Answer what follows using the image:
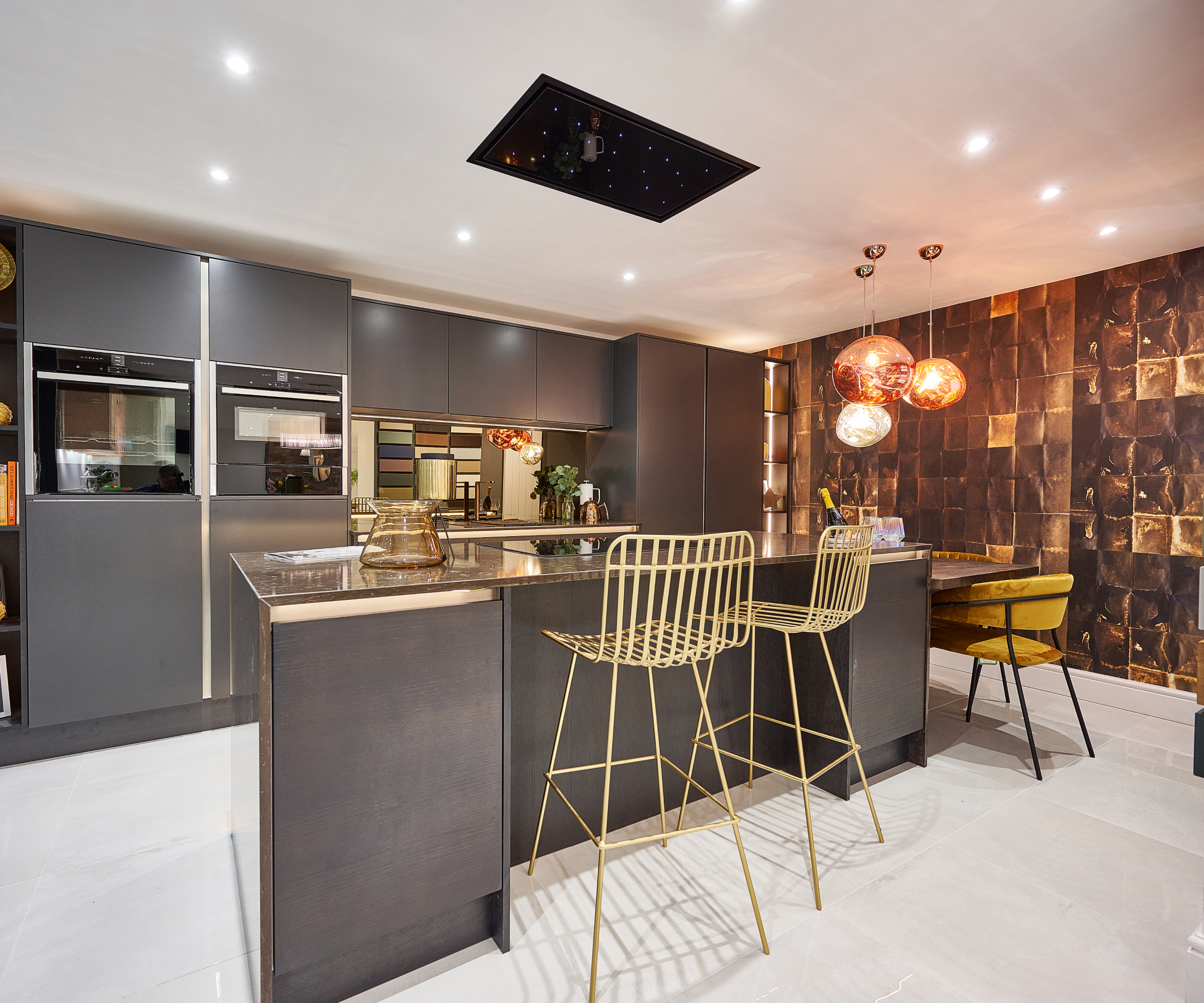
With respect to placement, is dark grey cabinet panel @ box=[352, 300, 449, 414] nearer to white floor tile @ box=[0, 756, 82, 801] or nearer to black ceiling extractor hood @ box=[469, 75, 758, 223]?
black ceiling extractor hood @ box=[469, 75, 758, 223]

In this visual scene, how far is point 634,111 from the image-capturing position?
7.02 feet

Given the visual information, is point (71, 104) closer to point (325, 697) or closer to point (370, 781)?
point (325, 697)

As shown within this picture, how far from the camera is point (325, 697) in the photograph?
1.31m

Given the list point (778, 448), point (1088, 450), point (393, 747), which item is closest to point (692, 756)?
point (393, 747)

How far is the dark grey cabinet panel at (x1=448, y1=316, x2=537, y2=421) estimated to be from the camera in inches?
163

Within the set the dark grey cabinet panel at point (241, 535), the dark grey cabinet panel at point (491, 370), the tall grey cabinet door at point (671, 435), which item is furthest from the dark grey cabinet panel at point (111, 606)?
the tall grey cabinet door at point (671, 435)

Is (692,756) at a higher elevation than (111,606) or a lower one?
lower

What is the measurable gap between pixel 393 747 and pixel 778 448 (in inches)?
192

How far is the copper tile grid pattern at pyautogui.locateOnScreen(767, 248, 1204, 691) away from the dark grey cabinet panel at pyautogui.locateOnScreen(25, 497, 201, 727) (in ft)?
15.7

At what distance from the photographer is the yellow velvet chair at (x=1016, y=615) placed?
2705mm

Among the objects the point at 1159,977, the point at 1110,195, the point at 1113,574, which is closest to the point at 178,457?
the point at 1159,977

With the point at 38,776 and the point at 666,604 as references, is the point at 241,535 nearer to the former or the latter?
the point at 38,776

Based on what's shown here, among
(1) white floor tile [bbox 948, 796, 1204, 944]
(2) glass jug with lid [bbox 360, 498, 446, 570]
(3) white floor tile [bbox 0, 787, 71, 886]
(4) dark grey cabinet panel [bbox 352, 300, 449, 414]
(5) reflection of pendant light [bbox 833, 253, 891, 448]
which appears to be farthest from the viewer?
(4) dark grey cabinet panel [bbox 352, 300, 449, 414]

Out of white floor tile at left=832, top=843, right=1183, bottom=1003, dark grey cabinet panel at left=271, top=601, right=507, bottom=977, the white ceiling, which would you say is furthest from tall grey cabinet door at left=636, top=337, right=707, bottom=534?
dark grey cabinet panel at left=271, top=601, right=507, bottom=977
